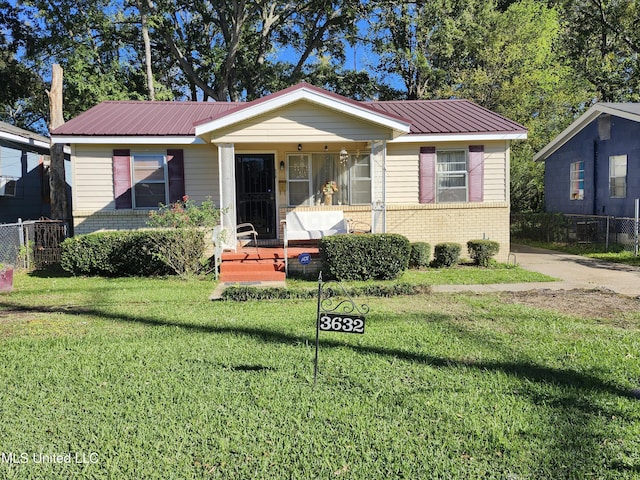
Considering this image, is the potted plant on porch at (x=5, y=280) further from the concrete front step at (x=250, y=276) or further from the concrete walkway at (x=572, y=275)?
the concrete walkway at (x=572, y=275)

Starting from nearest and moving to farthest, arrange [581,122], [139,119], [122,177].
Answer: [122,177] → [139,119] → [581,122]

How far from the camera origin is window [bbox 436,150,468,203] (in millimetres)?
12820

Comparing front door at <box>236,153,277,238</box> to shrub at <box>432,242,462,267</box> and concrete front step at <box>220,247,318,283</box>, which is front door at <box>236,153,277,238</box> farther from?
shrub at <box>432,242,462,267</box>

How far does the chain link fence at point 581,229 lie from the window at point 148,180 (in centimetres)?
1289

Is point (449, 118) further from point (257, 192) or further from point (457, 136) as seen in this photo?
point (257, 192)

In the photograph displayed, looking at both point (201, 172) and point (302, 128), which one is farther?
point (201, 172)

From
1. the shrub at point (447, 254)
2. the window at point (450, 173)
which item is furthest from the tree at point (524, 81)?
the shrub at point (447, 254)

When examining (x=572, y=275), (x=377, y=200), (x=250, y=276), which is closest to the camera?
(x=250, y=276)

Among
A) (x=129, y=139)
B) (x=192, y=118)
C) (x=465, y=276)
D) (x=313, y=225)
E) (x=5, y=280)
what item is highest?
(x=192, y=118)

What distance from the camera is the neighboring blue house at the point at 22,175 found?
15562 millimetres

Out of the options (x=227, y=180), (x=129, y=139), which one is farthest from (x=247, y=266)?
(x=129, y=139)

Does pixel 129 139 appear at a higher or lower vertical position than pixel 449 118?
lower

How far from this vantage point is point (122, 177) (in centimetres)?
1207

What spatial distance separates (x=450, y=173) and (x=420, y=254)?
2.65 metres
